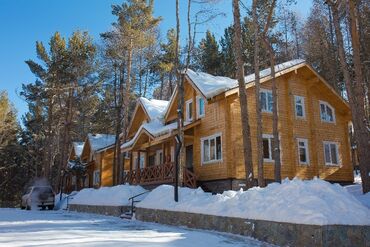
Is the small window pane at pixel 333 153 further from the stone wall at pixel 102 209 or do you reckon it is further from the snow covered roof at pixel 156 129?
the stone wall at pixel 102 209

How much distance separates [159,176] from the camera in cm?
2197

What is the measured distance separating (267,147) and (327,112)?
18.7 ft

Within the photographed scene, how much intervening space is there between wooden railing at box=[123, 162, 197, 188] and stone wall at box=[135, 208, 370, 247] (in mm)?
8147

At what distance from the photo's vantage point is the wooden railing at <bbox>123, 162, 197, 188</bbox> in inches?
804

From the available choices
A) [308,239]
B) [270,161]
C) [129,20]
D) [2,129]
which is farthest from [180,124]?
[2,129]

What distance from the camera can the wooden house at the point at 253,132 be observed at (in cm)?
1995

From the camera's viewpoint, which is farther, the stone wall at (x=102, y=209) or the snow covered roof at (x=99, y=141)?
the snow covered roof at (x=99, y=141)

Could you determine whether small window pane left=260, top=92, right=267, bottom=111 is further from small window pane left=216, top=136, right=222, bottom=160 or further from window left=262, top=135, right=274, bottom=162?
small window pane left=216, top=136, right=222, bottom=160

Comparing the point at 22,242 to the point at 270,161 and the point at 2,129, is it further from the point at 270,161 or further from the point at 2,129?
the point at 2,129

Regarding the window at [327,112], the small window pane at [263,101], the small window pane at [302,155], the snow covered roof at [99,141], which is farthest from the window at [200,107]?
the snow covered roof at [99,141]

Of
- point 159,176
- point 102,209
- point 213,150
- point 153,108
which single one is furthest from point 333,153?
point 102,209

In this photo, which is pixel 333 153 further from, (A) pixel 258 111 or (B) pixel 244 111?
(B) pixel 244 111

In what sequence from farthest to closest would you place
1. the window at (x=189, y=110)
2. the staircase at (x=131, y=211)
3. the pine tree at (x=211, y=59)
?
the pine tree at (x=211, y=59), the window at (x=189, y=110), the staircase at (x=131, y=211)

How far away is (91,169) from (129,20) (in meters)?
16.4
